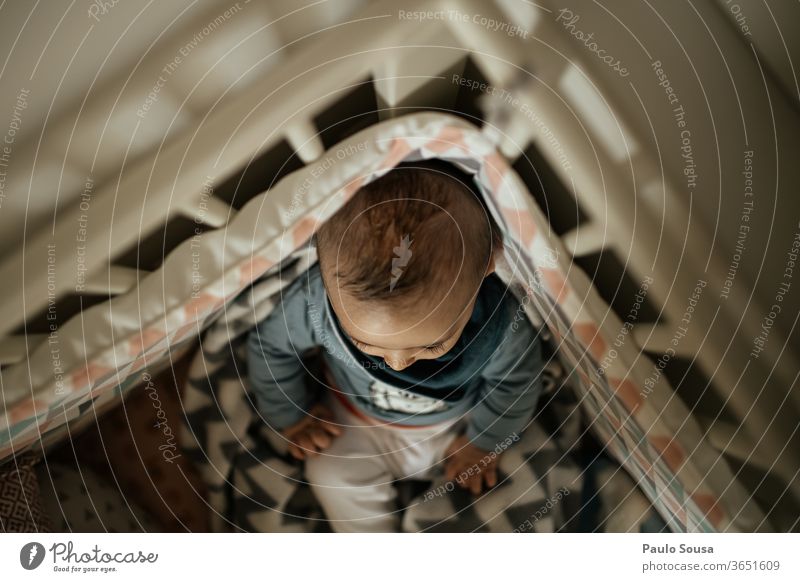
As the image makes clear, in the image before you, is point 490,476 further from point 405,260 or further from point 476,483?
point 405,260

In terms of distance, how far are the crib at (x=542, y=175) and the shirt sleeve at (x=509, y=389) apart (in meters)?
0.09

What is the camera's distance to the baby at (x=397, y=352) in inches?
12.6

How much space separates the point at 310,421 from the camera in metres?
0.51

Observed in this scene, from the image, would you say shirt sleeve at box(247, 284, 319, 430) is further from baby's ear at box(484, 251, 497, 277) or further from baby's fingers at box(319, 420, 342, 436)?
baby's ear at box(484, 251, 497, 277)

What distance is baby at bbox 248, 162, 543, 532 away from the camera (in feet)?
1.05

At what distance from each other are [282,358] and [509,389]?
0.21 meters

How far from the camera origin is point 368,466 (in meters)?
0.49
